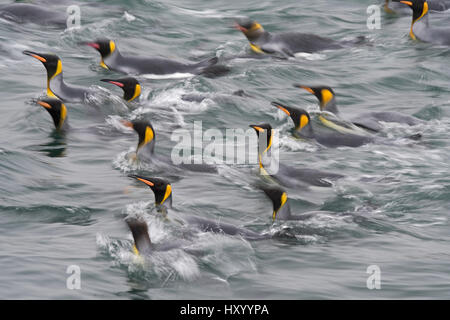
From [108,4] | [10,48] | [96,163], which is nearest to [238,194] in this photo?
[96,163]

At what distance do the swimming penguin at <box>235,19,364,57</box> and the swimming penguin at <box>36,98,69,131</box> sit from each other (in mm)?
4462

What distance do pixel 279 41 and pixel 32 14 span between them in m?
4.34

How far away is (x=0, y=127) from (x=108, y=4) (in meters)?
6.66

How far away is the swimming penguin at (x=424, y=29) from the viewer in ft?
48.8

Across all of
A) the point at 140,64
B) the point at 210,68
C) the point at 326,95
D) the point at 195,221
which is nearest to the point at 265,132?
the point at 326,95

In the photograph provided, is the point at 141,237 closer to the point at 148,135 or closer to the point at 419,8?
the point at 148,135

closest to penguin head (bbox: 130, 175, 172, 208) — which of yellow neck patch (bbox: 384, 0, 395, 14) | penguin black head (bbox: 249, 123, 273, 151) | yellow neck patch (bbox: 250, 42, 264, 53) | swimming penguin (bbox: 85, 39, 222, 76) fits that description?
penguin black head (bbox: 249, 123, 273, 151)

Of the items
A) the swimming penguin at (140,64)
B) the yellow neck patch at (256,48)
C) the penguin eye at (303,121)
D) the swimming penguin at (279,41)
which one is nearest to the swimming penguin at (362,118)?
the penguin eye at (303,121)

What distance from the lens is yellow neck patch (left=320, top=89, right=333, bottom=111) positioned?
38.3ft

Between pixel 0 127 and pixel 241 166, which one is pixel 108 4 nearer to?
pixel 0 127

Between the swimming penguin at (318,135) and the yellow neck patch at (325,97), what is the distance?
2.30 ft

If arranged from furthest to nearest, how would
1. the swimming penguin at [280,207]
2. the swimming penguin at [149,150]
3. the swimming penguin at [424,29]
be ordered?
1. the swimming penguin at [424,29]
2. the swimming penguin at [149,150]
3. the swimming penguin at [280,207]

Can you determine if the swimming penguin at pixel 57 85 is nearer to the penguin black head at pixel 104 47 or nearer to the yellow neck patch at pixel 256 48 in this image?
the penguin black head at pixel 104 47

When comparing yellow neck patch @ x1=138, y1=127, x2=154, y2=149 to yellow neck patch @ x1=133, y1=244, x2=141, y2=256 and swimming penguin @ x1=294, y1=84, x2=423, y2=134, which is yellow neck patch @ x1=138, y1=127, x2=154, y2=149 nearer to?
swimming penguin @ x1=294, y1=84, x2=423, y2=134
